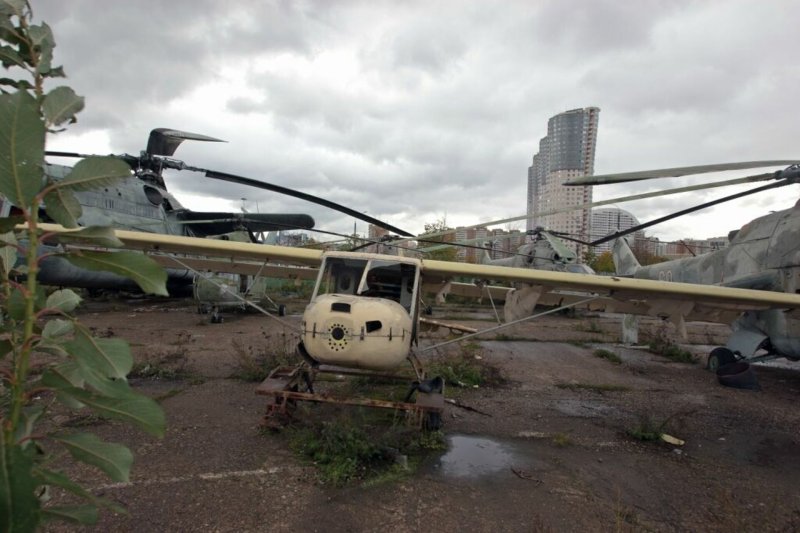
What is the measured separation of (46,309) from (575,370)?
31.6ft

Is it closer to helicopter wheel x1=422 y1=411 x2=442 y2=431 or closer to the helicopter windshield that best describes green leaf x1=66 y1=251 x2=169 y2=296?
helicopter wheel x1=422 y1=411 x2=442 y2=431

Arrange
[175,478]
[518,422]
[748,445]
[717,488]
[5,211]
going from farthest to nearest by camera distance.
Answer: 1. [5,211]
2. [518,422]
3. [748,445]
4. [717,488]
5. [175,478]

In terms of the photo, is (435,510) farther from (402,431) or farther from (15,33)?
(15,33)

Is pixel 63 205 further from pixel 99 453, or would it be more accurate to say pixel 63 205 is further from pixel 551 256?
pixel 551 256

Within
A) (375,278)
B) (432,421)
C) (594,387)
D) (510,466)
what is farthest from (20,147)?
(594,387)

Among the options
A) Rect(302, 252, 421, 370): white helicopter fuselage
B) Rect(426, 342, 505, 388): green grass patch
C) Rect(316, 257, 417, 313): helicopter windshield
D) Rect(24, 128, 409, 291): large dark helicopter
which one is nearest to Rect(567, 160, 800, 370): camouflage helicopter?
Rect(426, 342, 505, 388): green grass patch

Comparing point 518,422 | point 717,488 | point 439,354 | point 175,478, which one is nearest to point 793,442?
point 717,488

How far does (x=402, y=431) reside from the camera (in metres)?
4.73

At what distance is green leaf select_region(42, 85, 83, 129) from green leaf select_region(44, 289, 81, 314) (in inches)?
18.6

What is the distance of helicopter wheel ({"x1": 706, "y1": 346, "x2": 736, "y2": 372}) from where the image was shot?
907 centimetres

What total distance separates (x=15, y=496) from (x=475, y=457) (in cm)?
454

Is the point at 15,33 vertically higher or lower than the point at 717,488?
higher

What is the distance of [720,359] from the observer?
363 inches

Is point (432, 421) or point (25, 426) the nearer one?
point (25, 426)
